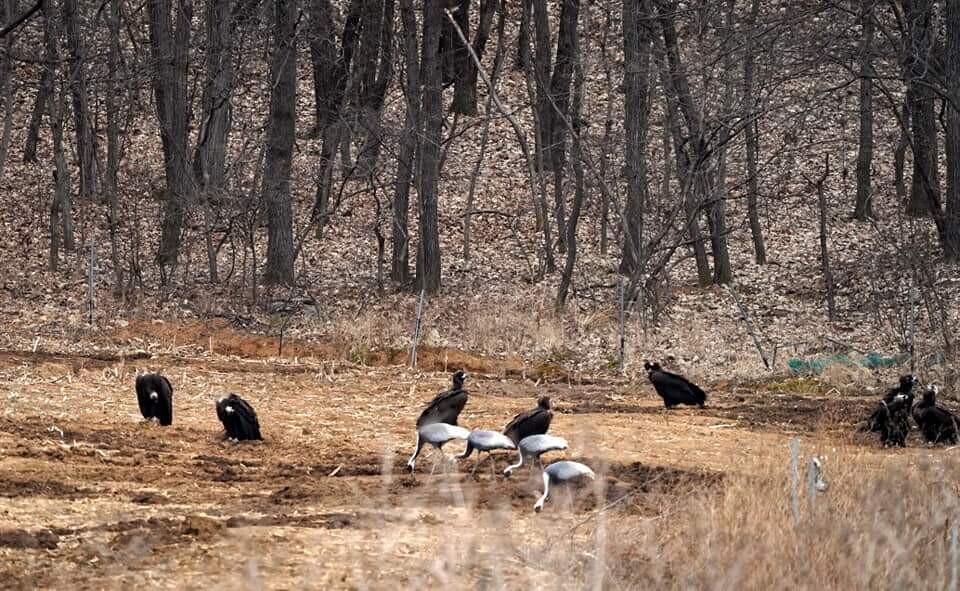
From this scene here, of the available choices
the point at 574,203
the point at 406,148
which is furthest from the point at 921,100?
the point at 406,148

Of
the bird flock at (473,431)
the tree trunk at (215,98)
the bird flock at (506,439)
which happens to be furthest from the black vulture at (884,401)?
the tree trunk at (215,98)

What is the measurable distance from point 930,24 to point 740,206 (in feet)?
50.3

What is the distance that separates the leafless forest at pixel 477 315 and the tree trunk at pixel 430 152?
0.06 metres

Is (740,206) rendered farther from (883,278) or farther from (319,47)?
(319,47)

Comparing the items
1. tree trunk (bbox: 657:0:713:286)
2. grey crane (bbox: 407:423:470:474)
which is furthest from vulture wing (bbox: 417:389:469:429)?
tree trunk (bbox: 657:0:713:286)

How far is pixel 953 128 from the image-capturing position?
2080 centimetres

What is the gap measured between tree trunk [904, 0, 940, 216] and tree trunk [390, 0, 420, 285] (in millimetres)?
8922

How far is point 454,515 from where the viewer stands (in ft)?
27.1

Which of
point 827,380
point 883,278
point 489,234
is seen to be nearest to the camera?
point 827,380

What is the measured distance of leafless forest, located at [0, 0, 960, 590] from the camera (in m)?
7.46

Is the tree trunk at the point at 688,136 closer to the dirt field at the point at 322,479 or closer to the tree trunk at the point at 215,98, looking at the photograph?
the dirt field at the point at 322,479

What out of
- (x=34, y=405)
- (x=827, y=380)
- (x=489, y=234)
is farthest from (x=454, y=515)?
(x=489, y=234)

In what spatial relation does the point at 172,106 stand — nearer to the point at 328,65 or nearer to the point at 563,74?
the point at 328,65

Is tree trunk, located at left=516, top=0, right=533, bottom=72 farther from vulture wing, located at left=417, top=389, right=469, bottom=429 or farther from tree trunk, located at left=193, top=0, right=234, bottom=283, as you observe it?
vulture wing, located at left=417, top=389, right=469, bottom=429
